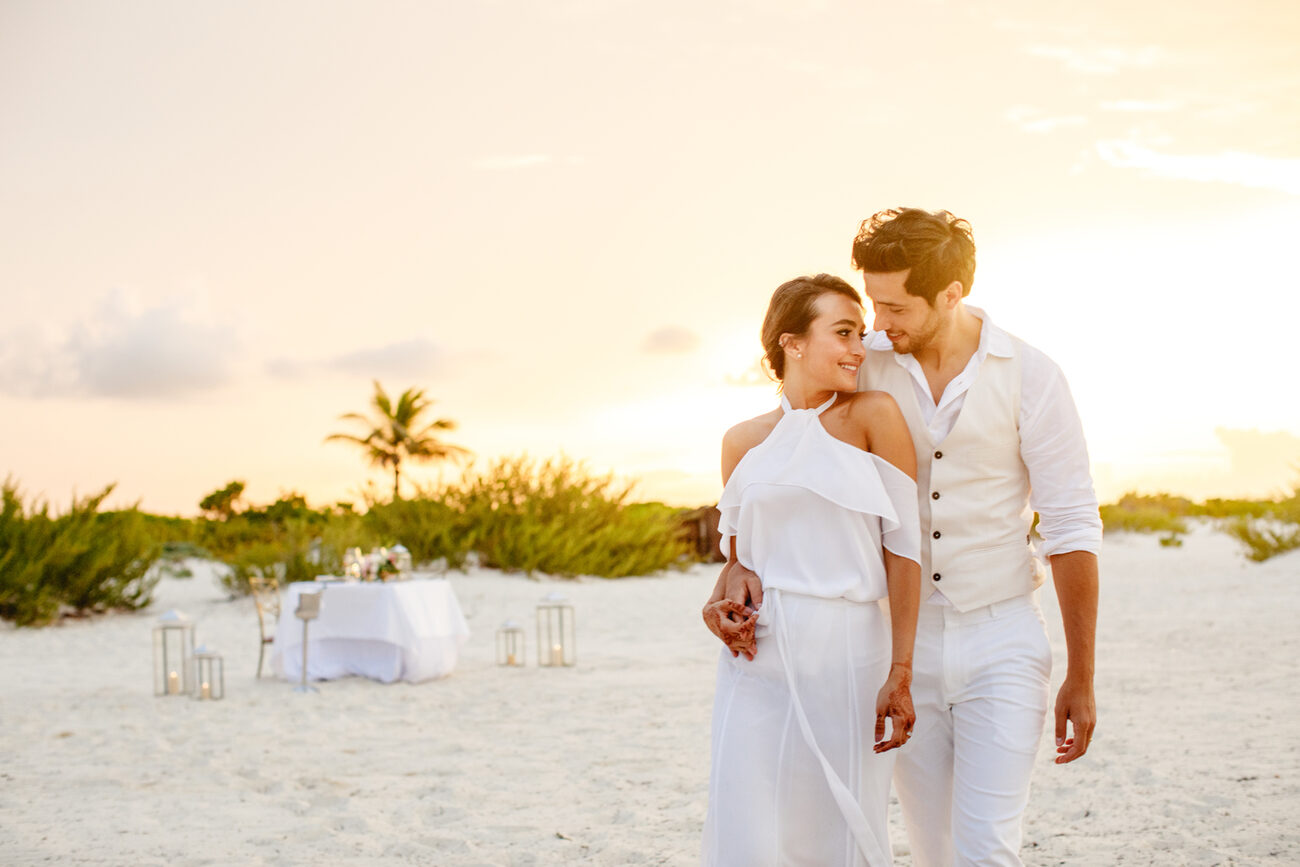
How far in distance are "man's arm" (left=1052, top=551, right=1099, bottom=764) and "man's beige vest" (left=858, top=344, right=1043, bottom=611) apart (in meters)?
0.08

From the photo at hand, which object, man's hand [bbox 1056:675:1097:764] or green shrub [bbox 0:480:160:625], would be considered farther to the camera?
green shrub [bbox 0:480:160:625]

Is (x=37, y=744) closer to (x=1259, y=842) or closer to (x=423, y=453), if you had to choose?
(x=1259, y=842)

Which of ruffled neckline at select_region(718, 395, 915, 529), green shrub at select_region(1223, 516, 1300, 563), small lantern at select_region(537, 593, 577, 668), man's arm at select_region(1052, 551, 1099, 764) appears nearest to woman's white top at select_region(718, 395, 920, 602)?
ruffled neckline at select_region(718, 395, 915, 529)

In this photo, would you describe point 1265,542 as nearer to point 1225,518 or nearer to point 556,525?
point 556,525

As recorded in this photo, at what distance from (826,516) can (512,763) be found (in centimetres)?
438

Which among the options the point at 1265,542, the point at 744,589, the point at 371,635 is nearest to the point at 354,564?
the point at 371,635

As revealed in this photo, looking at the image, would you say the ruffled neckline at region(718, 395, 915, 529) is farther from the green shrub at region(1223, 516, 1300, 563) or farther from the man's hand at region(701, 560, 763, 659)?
the green shrub at region(1223, 516, 1300, 563)

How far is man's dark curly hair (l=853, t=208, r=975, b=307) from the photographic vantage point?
2350 mm

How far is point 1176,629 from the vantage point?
11523 millimetres

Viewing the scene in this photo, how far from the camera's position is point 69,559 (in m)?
14.6

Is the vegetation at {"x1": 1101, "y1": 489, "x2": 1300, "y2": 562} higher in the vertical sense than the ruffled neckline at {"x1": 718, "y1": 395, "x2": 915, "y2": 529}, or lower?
lower

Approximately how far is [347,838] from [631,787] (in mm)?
1429

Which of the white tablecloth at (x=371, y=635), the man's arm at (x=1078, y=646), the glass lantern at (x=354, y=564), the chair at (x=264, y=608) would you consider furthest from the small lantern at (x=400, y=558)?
the man's arm at (x=1078, y=646)

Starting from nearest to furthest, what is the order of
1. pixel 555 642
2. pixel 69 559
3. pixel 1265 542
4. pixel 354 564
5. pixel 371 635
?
1. pixel 371 635
2. pixel 354 564
3. pixel 555 642
4. pixel 69 559
5. pixel 1265 542
